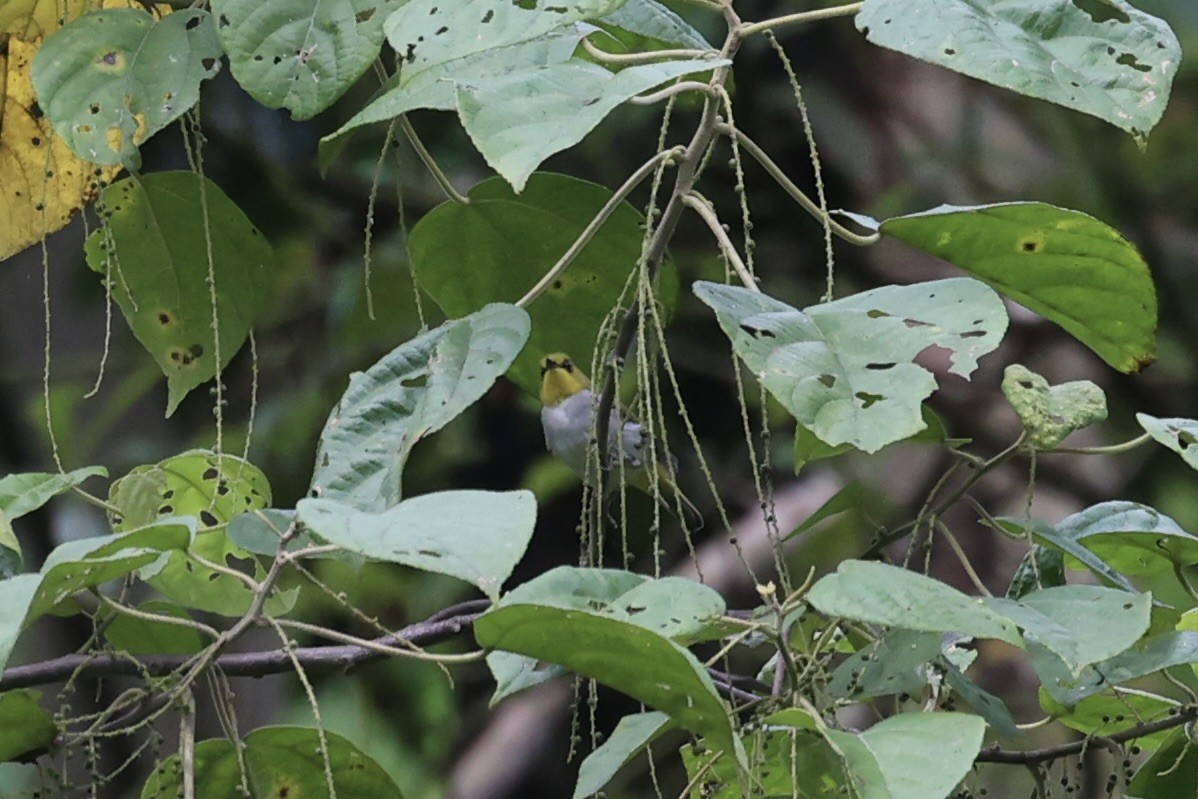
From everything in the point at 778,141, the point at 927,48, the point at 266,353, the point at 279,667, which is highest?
the point at 927,48

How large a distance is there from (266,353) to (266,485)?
1365mm

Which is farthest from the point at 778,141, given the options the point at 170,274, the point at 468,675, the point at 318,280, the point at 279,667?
the point at 279,667

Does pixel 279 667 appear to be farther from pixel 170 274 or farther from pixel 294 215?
pixel 294 215

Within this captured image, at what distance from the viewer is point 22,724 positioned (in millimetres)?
716

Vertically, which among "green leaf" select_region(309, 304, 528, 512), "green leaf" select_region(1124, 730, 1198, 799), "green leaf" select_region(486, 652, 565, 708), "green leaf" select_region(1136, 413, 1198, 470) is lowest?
"green leaf" select_region(1124, 730, 1198, 799)

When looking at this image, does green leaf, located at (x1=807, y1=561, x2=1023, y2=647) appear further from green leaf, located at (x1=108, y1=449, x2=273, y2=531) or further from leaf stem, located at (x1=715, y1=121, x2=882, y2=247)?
green leaf, located at (x1=108, y1=449, x2=273, y2=531)

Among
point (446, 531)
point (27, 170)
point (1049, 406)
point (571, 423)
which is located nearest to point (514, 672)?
point (446, 531)

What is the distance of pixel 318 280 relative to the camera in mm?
2129

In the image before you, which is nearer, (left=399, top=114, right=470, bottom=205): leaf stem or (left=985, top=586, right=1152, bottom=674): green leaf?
(left=985, top=586, right=1152, bottom=674): green leaf

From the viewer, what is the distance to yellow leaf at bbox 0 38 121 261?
95 centimetres

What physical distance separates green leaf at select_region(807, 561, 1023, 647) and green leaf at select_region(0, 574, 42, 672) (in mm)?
289

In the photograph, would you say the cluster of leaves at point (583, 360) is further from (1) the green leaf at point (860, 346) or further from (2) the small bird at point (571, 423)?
(2) the small bird at point (571, 423)

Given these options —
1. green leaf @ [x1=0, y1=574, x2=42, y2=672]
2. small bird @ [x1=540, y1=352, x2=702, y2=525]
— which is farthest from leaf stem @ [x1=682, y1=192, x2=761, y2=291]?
small bird @ [x1=540, y1=352, x2=702, y2=525]

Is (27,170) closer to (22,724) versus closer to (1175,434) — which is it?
(22,724)
